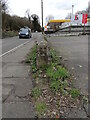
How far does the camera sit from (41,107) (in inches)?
121

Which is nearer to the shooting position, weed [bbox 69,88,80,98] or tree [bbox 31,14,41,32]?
weed [bbox 69,88,80,98]

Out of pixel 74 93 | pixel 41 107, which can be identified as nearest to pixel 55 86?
pixel 74 93

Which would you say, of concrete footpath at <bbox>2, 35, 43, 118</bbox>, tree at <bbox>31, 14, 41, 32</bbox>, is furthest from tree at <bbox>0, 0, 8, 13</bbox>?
tree at <bbox>31, 14, 41, 32</bbox>

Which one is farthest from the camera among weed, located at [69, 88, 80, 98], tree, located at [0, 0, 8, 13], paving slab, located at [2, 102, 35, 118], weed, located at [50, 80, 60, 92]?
tree, located at [0, 0, 8, 13]

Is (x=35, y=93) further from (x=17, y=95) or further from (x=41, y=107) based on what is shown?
(x=41, y=107)

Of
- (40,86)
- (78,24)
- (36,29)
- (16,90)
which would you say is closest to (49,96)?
(40,86)

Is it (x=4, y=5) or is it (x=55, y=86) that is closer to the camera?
(x=55, y=86)

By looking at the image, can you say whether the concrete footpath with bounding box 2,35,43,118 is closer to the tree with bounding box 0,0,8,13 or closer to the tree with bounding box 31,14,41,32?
the tree with bounding box 0,0,8,13

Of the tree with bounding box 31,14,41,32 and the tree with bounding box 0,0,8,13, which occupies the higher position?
the tree with bounding box 31,14,41,32

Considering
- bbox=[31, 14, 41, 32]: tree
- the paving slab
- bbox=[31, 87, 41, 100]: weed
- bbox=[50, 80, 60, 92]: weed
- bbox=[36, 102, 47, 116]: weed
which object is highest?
bbox=[31, 14, 41, 32]: tree

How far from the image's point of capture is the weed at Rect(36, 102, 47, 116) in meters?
2.97

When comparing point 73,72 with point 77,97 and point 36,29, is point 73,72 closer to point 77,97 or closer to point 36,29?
point 77,97

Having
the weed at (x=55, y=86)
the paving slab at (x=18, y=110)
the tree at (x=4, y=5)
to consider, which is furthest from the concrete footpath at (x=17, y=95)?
the tree at (x=4, y=5)

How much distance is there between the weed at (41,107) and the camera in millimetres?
2971
